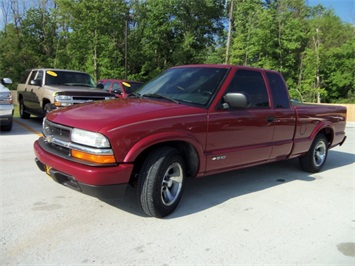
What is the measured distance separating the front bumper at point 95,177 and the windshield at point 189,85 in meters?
1.42

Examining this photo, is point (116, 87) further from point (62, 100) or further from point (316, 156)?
point (316, 156)

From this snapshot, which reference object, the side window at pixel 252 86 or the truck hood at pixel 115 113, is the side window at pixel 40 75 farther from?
the side window at pixel 252 86

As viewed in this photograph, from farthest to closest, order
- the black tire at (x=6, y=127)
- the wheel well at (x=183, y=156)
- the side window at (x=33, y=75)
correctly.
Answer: the side window at (x=33, y=75) < the black tire at (x=6, y=127) < the wheel well at (x=183, y=156)

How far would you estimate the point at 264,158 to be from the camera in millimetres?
5273

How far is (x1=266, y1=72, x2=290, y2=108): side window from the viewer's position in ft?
18.2

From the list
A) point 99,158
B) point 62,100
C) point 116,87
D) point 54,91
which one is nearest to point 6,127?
point 54,91

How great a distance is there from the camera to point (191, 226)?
387 centimetres

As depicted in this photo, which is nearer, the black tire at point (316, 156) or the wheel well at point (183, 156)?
the wheel well at point (183, 156)

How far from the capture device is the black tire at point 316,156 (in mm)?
6480

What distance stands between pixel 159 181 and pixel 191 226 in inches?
24.8

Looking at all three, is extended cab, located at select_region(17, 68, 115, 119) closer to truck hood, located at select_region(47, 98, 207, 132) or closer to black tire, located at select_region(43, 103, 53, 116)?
black tire, located at select_region(43, 103, 53, 116)

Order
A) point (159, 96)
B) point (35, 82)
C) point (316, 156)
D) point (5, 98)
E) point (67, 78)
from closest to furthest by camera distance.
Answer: point (159, 96) → point (316, 156) → point (5, 98) → point (35, 82) → point (67, 78)

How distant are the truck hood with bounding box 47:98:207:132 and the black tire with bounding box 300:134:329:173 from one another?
10.3 feet

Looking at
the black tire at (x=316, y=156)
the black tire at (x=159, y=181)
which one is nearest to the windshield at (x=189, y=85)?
the black tire at (x=159, y=181)
